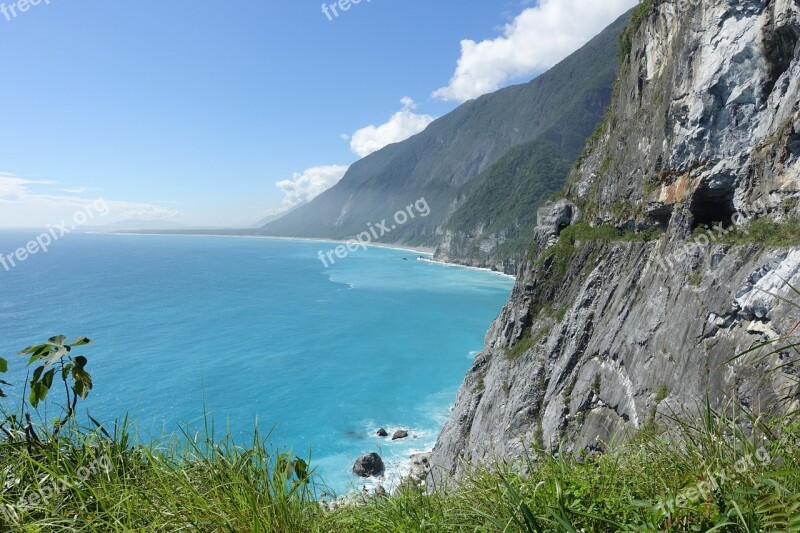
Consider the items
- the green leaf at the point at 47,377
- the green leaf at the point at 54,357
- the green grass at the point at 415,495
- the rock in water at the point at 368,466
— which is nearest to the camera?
the green grass at the point at 415,495

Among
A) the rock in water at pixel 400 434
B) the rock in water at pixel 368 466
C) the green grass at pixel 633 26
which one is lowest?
the rock in water at pixel 400 434

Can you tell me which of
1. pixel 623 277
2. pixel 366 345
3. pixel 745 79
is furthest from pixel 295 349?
pixel 745 79

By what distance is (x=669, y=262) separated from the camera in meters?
17.0

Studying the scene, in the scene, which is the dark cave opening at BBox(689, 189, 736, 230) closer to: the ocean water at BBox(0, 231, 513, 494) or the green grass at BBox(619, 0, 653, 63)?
the green grass at BBox(619, 0, 653, 63)

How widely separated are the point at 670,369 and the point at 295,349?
4864 centimetres

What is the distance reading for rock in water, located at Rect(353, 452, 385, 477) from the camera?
29234mm

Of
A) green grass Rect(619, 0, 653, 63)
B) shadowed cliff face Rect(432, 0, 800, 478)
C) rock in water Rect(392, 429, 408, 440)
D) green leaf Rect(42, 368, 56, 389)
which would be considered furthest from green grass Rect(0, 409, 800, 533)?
rock in water Rect(392, 429, 408, 440)

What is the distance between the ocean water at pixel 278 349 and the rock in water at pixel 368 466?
558 millimetres

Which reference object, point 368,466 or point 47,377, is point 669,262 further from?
point 368,466

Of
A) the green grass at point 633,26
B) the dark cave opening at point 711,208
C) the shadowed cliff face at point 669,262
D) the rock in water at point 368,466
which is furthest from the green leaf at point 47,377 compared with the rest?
the green grass at point 633,26

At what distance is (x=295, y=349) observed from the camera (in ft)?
186

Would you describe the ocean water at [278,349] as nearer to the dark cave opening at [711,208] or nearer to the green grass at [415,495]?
the green grass at [415,495]

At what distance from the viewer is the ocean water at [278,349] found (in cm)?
3622

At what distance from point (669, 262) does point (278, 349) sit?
4883cm
